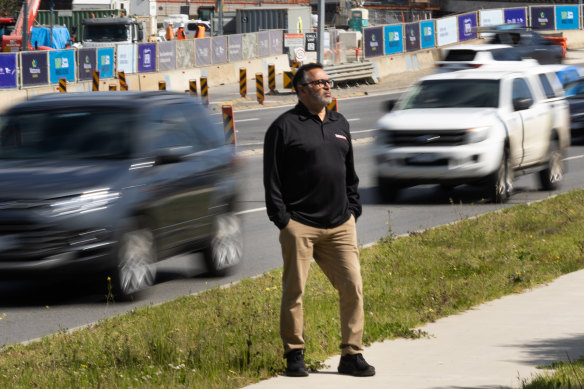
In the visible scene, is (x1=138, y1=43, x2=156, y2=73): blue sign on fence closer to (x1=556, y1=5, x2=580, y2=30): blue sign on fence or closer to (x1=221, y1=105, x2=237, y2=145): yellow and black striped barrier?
(x1=221, y1=105, x2=237, y2=145): yellow and black striped barrier

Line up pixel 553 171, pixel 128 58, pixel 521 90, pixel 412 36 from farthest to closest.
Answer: pixel 412 36, pixel 128 58, pixel 553 171, pixel 521 90

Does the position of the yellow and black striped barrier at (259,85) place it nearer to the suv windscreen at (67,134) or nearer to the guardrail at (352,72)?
the guardrail at (352,72)

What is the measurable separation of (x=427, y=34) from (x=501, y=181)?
3738cm

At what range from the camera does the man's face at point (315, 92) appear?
6414 mm

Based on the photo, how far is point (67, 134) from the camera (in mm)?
10289

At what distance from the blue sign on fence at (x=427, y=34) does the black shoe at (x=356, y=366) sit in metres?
46.5

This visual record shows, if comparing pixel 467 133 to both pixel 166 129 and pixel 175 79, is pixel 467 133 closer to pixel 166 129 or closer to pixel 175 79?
pixel 166 129

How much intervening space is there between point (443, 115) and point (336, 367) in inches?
392

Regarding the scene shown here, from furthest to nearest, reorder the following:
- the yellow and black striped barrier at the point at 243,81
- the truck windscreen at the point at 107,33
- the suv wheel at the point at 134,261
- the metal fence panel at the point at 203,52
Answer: the truck windscreen at the point at 107,33
the metal fence panel at the point at 203,52
the yellow and black striped barrier at the point at 243,81
the suv wheel at the point at 134,261

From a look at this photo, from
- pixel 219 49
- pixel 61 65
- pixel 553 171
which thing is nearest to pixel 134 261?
pixel 553 171

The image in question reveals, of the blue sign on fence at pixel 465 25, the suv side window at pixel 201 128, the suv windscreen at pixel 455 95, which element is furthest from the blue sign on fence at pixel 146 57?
the suv side window at pixel 201 128

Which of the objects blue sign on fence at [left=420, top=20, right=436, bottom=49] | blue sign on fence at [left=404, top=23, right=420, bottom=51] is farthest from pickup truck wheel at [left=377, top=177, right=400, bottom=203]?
blue sign on fence at [left=420, top=20, right=436, bottom=49]

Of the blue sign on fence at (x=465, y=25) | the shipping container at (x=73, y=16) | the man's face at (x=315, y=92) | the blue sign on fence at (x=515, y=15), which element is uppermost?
the shipping container at (x=73, y=16)

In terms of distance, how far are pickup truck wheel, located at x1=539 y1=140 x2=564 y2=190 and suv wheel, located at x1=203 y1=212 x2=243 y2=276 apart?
7.99 metres
